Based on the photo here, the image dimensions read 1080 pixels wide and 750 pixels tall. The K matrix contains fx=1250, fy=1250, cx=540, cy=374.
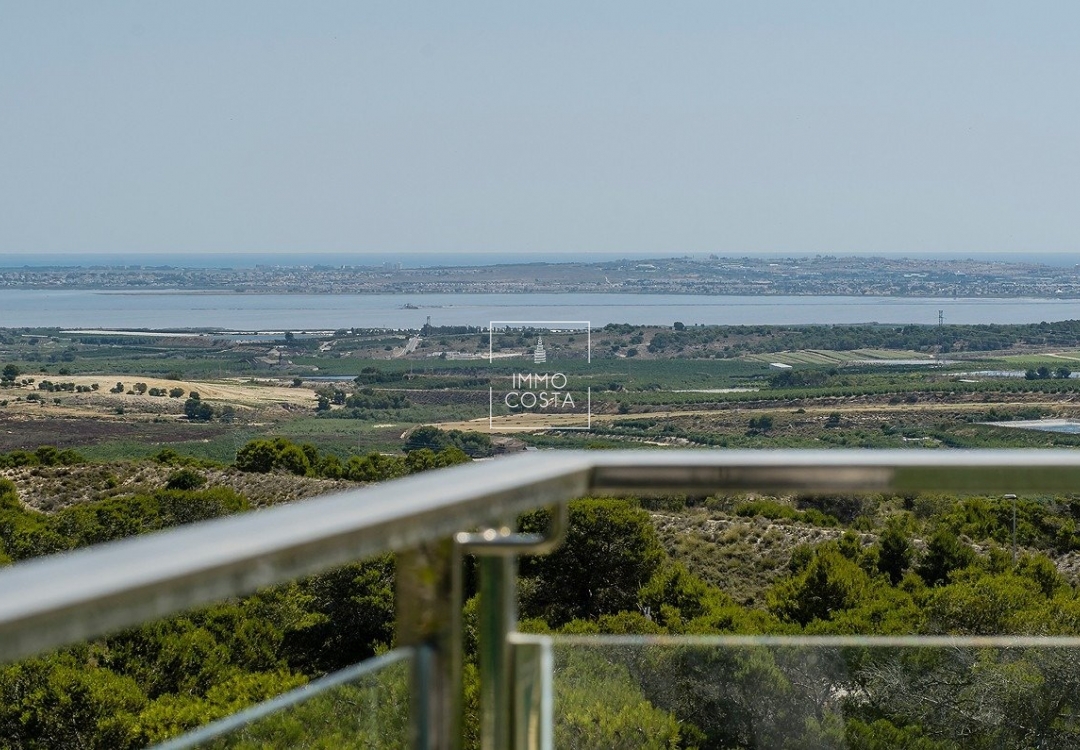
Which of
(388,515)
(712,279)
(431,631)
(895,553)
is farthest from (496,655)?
(712,279)

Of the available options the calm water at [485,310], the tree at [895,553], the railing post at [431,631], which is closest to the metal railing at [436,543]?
the railing post at [431,631]

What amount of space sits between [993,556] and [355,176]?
75.6m

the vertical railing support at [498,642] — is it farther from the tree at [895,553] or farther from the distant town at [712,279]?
the distant town at [712,279]

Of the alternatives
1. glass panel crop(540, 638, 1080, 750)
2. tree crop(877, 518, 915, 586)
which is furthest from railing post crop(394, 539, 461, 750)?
tree crop(877, 518, 915, 586)

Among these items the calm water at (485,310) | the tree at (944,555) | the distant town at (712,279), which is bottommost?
the calm water at (485,310)

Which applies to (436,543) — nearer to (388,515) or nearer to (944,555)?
(388,515)

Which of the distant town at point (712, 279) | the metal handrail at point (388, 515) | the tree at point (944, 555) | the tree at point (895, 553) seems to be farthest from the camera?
the distant town at point (712, 279)

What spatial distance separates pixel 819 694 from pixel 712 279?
86.6m

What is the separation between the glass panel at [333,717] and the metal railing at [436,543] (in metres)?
0.02

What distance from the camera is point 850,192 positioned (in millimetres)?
88938

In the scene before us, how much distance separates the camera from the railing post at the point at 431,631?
913 millimetres

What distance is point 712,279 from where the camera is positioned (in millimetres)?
86812

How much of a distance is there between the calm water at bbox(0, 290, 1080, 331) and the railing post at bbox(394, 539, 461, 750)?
6920cm

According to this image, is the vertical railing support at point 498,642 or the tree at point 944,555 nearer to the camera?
the vertical railing support at point 498,642
